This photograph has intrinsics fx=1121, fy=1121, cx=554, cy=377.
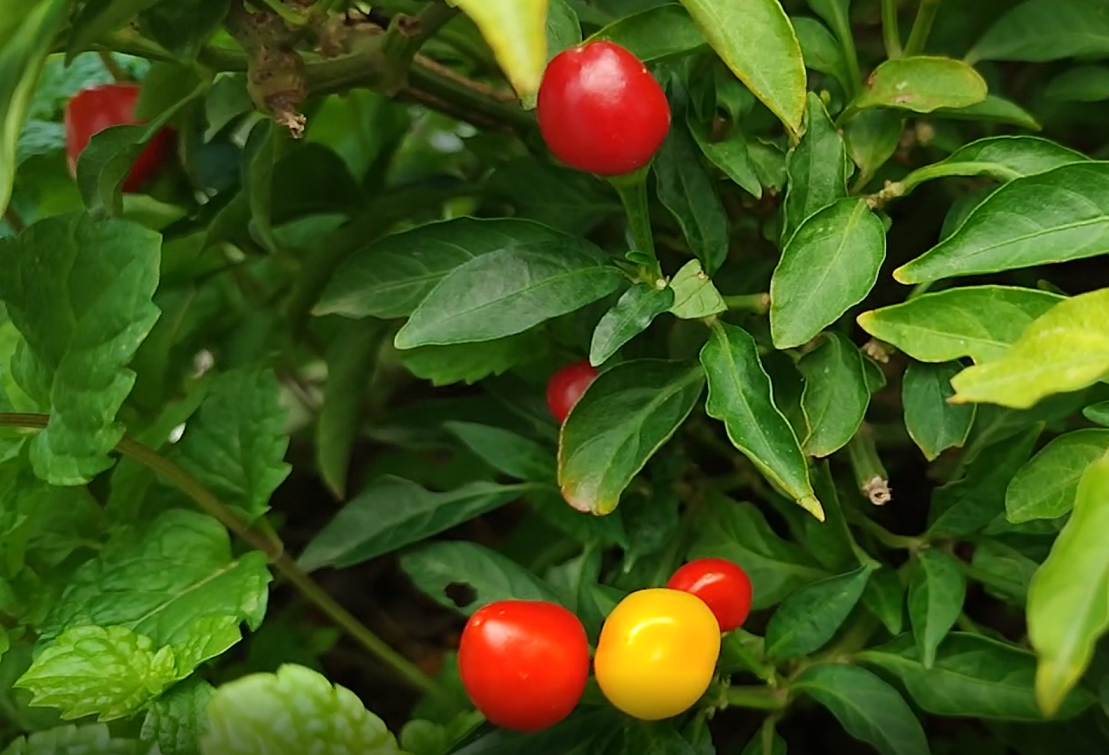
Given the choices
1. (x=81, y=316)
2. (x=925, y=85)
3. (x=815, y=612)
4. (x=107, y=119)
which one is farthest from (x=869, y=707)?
(x=107, y=119)

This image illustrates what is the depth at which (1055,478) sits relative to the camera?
42 cm

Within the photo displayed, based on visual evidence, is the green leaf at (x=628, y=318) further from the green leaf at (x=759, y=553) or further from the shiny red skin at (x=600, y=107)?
the green leaf at (x=759, y=553)

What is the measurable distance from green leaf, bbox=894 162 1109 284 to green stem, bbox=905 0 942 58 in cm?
13

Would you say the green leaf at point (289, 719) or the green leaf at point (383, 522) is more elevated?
the green leaf at point (289, 719)

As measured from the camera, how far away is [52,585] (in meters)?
0.56

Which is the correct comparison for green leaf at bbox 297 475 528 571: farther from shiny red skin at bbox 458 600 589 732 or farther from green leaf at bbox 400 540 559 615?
shiny red skin at bbox 458 600 589 732

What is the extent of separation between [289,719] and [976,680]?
292 mm

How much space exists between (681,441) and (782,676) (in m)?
0.13

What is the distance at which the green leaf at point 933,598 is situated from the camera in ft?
1.59

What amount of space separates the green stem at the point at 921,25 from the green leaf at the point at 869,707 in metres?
Answer: 0.28

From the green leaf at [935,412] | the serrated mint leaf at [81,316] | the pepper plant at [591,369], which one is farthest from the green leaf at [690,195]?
the serrated mint leaf at [81,316]

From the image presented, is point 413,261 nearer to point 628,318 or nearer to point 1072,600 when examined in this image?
point 628,318

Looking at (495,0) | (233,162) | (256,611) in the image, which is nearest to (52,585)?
(256,611)

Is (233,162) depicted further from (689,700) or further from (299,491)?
(689,700)
